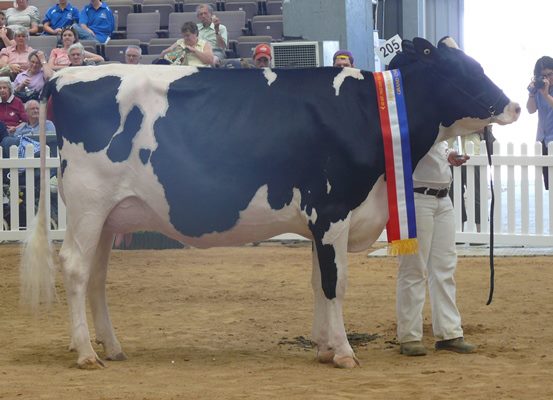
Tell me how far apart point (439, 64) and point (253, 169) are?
4.85 ft

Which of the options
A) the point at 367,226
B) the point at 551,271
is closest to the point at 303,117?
the point at 367,226

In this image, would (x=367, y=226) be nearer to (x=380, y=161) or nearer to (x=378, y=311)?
(x=380, y=161)

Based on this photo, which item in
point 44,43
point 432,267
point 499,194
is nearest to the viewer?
point 432,267

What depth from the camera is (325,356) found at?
293 inches

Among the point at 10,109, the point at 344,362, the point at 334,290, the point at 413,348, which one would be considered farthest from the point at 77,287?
the point at 10,109

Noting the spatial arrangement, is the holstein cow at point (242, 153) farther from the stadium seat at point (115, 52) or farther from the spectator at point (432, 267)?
the stadium seat at point (115, 52)

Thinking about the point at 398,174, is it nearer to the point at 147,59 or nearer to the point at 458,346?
the point at 458,346

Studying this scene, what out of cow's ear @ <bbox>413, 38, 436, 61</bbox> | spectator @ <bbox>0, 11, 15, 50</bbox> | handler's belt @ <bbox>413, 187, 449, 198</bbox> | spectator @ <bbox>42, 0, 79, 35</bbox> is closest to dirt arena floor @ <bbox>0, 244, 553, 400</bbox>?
handler's belt @ <bbox>413, 187, 449, 198</bbox>

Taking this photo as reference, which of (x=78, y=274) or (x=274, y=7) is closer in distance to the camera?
(x=78, y=274)

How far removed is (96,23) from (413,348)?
45.2ft

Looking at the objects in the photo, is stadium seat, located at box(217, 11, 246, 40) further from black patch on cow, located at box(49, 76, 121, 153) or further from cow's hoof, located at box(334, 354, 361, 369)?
cow's hoof, located at box(334, 354, 361, 369)

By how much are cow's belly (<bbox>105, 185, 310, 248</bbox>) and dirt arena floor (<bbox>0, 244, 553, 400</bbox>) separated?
828 millimetres

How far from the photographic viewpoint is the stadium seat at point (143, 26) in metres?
20.7

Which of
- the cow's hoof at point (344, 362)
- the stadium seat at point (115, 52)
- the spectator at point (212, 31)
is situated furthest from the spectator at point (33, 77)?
the cow's hoof at point (344, 362)
